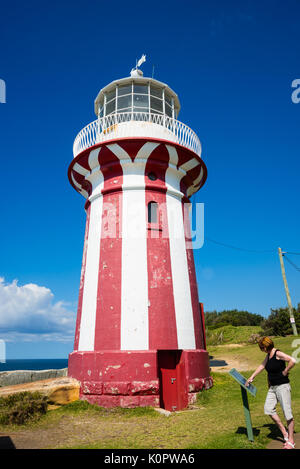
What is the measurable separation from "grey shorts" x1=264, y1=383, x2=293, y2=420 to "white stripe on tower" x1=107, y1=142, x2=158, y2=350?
5.08 meters

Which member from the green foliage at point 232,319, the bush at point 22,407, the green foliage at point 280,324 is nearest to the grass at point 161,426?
the bush at point 22,407

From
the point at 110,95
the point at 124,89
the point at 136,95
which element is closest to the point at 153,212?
the point at 136,95

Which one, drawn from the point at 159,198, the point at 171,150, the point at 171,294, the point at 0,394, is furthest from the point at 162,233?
the point at 0,394

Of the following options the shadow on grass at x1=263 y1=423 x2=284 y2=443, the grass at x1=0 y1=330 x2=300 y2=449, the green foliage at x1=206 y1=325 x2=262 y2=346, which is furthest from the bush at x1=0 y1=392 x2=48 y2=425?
the green foliage at x1=206 y1=325 x2=262 y2=346

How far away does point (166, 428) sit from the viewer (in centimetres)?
711

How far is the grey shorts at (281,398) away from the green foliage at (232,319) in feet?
110

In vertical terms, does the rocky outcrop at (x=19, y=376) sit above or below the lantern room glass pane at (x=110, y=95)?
below

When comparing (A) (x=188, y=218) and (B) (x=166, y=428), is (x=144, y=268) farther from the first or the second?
(B) (x=166, y=428)

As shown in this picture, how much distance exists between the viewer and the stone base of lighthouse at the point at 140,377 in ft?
30.8

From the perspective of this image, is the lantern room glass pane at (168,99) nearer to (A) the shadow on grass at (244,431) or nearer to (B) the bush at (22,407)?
(B) the bush at (22,407)

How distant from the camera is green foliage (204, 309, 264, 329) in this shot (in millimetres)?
40350

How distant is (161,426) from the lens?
7.38m

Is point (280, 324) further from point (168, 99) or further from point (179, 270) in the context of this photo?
point (168, 99)

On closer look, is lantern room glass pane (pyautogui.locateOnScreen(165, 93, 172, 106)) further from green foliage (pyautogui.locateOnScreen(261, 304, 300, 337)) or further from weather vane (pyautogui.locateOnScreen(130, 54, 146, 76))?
green foliage (pyautogui.locateOnScreen(261, 304, 300, 337))
